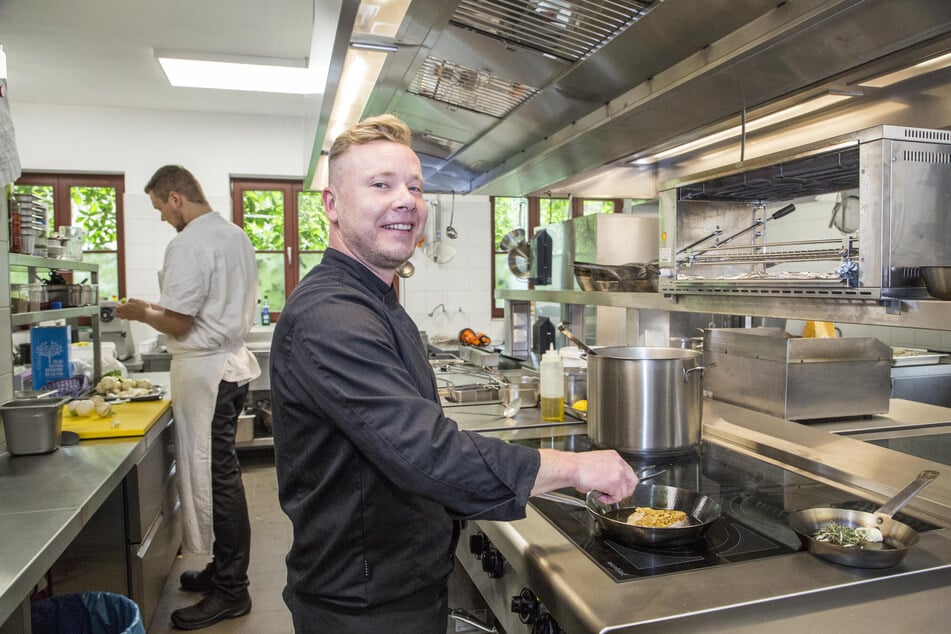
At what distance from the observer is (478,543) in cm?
137

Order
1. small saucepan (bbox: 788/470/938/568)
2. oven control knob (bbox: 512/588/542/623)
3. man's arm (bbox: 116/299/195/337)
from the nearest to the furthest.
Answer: small saucepan (bbox: 788/470/938/568) < oven control knob (bbox: 512/588/542/623) < man's arm (bbox: 116/299/195/337)

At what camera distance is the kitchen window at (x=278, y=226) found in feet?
19.7

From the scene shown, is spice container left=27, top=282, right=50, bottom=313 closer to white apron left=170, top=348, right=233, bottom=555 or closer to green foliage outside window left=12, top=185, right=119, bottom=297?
white apron left=170, top=348, right=233, bottom=555

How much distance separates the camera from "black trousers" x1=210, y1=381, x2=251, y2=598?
8.93ft

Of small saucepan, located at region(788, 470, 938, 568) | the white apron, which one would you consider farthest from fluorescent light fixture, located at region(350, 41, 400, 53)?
the white apron

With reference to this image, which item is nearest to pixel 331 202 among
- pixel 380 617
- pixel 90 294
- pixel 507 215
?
A: pixel 380 617

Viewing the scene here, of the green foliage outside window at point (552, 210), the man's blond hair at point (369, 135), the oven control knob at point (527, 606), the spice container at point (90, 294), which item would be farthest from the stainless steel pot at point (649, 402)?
the green foliage outside window at point (552, 210)

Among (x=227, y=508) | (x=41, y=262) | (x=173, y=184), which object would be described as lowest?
(x=227, y=508)

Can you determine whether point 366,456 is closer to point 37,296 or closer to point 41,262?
point 41,262

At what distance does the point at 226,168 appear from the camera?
5.82 metres

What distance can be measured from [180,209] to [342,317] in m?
2.23

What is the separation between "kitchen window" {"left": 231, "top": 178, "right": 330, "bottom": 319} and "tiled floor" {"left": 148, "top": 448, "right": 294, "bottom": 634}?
7.12 feet

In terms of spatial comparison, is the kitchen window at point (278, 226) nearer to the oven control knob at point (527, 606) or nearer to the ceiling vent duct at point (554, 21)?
the ceiling vent duct at point (554, 21)

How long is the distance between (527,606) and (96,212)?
5.92m
